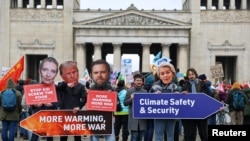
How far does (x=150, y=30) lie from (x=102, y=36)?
18.7ft

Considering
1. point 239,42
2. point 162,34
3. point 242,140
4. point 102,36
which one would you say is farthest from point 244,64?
point 242,140

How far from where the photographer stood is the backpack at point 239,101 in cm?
1979

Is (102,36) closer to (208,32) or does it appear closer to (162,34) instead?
(162,34)

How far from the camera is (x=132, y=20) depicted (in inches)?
2608

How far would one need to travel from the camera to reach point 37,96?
13.6m

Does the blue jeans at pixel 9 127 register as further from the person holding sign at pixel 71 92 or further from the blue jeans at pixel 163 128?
the blue jeans at pixel 163 128

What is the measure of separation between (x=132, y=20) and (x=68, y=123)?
53.6 metres

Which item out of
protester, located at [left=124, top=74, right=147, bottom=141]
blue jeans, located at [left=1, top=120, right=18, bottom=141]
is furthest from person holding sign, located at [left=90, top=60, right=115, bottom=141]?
blue jeans, located at [left=1, top=120, right=18, bottom=141]

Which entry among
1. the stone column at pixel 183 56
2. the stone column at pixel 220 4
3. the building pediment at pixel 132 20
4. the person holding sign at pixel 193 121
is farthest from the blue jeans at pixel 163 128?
the stone column at pixel 220 4

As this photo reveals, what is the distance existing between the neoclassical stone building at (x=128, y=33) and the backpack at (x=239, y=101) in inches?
1810

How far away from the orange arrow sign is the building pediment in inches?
2089

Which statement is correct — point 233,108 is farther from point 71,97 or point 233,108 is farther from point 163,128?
point 71,97

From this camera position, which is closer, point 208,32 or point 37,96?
point 37,96

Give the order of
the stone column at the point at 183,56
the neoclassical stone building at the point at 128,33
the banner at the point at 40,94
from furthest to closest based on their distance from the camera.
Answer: the stone column at the point at 183,56
the neoclassical stone building at the point at 128,33
the banner at the point at 40,94
